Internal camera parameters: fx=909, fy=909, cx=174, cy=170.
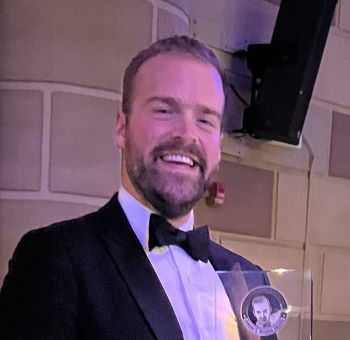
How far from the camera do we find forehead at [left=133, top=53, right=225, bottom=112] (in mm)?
1326

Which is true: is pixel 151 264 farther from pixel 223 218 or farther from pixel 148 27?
pixel 223 218

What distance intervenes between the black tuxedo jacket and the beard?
0.25 ft

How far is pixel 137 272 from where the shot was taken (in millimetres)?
1289

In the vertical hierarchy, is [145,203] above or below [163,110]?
below

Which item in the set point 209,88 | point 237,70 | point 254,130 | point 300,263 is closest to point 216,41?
point 237,70

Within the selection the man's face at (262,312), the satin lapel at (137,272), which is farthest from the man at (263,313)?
the satin lapel at (137,272)

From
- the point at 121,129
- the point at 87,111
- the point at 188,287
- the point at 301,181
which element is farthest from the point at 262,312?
the point at 301,181

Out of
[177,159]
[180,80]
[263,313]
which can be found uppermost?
[180,80]

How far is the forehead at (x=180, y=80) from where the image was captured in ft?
4.35

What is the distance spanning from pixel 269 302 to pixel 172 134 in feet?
0.93

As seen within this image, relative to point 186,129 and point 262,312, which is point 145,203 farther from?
point 262,312

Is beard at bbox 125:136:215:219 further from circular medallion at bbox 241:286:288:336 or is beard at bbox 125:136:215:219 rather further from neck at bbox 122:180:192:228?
circular medallion at bbox 241:286:288:336

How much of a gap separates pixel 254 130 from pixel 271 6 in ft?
1.38

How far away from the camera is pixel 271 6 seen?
8.38 feet
